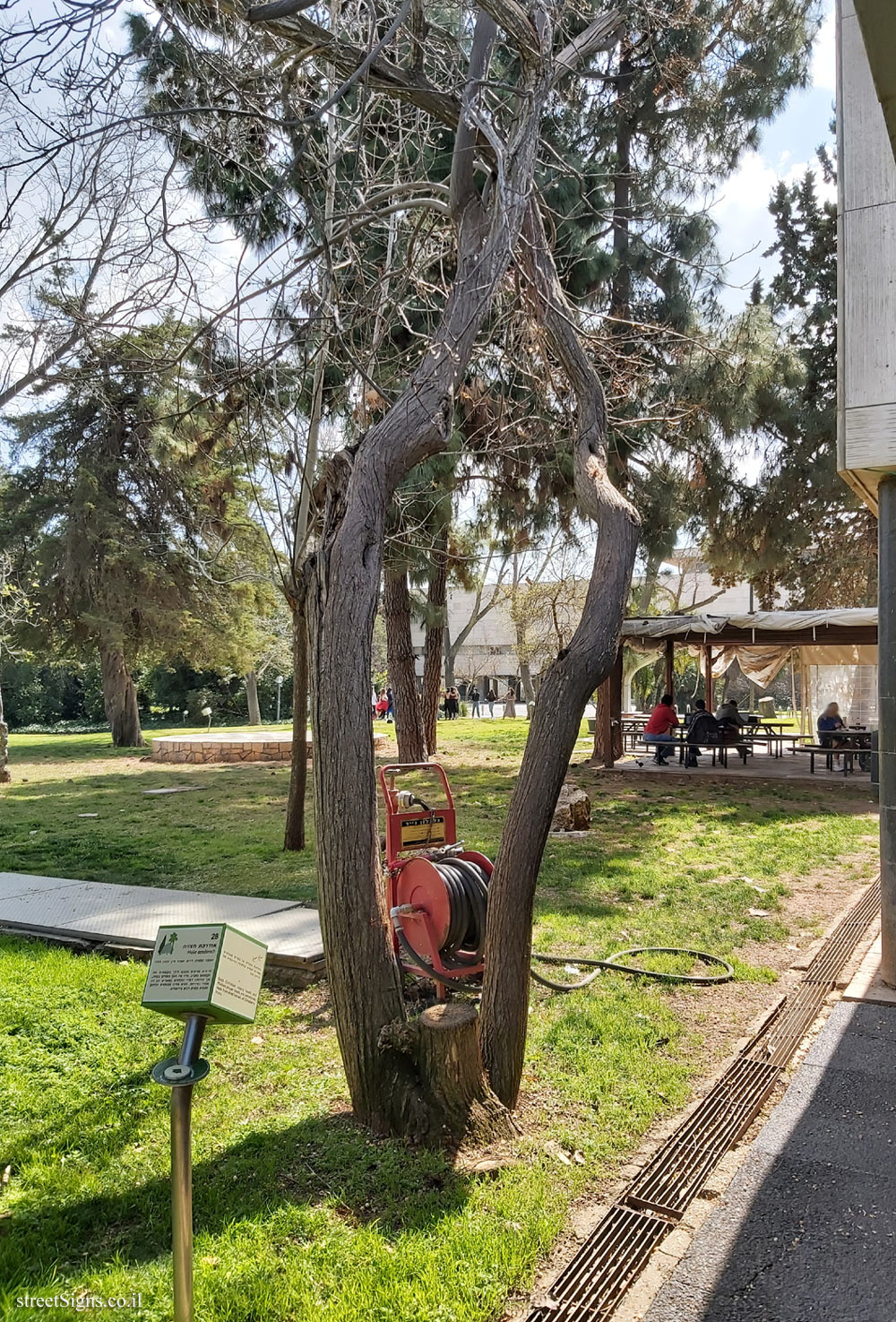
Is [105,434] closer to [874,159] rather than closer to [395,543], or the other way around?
[395,543]

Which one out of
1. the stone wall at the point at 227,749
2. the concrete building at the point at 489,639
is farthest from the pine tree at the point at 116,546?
the concrete building at the point at 489,639

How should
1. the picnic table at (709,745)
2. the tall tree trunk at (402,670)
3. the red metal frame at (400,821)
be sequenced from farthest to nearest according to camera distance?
the picnic table at (709,745), the tall tree trunk at (402,670), the red metal frame at (400,821)

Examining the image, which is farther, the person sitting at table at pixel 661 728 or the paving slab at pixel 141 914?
the person sitting at table at pixel 661 728

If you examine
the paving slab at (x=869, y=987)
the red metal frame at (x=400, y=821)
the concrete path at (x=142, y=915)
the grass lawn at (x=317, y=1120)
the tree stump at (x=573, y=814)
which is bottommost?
the paving slab at (x=869, y=987)

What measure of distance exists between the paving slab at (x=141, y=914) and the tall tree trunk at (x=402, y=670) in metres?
6.23

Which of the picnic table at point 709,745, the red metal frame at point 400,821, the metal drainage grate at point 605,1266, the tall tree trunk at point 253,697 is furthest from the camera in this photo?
the tall tree trunk at point 253,697

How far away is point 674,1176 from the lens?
10.4ft

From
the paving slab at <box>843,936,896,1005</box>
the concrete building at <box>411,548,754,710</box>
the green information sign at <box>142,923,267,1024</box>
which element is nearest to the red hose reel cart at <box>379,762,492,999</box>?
the green information sign at <box>142,923,267,1024</box>

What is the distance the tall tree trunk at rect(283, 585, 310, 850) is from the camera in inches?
325

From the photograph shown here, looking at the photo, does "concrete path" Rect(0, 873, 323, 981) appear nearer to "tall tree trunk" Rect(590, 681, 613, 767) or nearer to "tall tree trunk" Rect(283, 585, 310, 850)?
"tall tree trunk" Rect(283, 585, 310, 850)

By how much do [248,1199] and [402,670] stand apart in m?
10.5

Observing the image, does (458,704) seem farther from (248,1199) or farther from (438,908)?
(248,1199)

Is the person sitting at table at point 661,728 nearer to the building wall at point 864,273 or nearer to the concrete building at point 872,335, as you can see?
the concrete building at point 872,335

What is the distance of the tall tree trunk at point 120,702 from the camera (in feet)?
76.9
